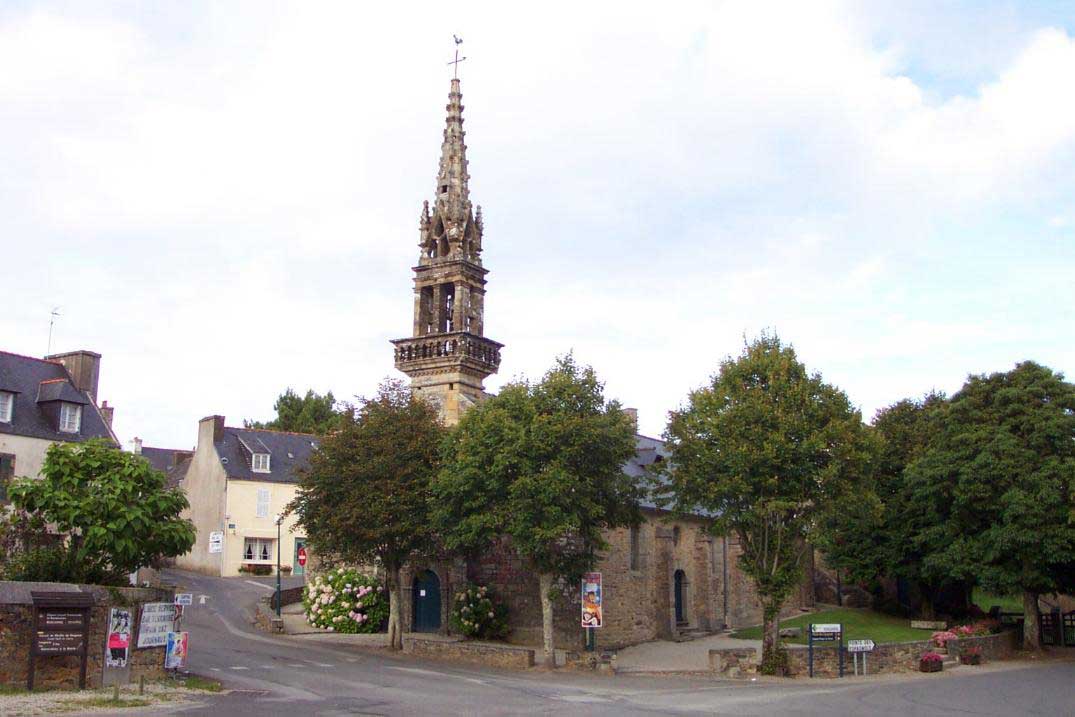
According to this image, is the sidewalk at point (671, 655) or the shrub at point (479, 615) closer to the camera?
the sidewalk at point (671, 655)

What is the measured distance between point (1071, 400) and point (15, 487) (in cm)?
3491

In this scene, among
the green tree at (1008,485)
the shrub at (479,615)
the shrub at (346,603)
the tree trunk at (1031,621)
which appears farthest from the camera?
the shrub at (346,603)

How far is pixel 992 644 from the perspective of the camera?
35.9 m

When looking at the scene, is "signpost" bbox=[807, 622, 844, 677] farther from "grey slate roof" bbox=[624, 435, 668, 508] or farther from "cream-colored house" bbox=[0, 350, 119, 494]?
"cream-colored house" bbox=[0, 350, 119, 494]

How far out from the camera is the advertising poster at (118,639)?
20.9 m

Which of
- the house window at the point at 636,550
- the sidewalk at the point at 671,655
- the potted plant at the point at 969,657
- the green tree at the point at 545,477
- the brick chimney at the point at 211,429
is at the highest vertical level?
the brick chimney at the point at 211,429

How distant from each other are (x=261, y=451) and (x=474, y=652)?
3147 centimetres

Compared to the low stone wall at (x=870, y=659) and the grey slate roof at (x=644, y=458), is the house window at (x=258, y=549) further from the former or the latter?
the low stone wall at (x=870, y=659)

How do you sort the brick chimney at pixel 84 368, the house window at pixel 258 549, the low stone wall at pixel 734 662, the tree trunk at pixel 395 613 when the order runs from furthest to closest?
the house window at pixel 258 549 → the brick chimney at pixel 84 368 → the tree trunk at pixel 395 613 → the low stone wall at pixel 734 662

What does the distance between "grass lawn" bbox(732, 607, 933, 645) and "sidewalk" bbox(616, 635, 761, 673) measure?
1.71 metres

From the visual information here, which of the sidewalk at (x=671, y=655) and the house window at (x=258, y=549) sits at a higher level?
the house window at (x=258, y=549)

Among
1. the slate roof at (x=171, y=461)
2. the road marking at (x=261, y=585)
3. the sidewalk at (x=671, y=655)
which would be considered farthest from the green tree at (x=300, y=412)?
the sidewalk at (x=671, y=655)

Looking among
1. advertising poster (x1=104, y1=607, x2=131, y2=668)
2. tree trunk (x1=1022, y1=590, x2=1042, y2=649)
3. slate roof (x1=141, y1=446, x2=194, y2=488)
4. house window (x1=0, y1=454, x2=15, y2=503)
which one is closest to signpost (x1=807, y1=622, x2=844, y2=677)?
tree trunk (x1=1022, y1=590, x2=1042, y2=649)

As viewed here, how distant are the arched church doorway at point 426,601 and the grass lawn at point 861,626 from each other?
12837 millimetres
